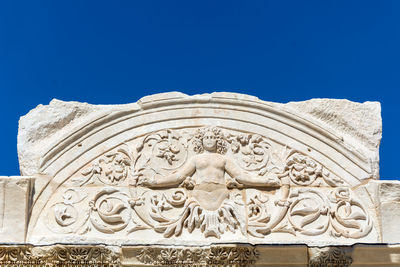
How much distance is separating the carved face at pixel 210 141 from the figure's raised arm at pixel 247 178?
228mm

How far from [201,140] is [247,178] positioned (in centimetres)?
62

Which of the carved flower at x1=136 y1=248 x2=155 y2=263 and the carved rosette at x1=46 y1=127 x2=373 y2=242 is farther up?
the carved rosette at x1=46 y1=127 x2=373 y2=242

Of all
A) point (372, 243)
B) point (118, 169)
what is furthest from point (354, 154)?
point (118, 169)

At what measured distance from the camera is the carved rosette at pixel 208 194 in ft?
22.7

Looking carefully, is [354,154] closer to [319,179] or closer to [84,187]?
[319,179]

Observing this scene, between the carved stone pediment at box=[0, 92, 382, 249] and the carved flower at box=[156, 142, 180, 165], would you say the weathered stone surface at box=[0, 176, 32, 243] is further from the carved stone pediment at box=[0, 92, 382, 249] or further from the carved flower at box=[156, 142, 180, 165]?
the carved flower at box=[156, 142, 180, 165]

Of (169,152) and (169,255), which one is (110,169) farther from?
(169,255)

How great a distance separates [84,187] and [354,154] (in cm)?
274

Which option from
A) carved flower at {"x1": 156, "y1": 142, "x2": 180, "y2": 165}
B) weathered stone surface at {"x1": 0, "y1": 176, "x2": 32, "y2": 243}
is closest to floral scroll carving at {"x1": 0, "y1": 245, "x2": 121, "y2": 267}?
weathered stone surface at {"x1": 0, "y1": 176, "x2": 32, "y2": 243}

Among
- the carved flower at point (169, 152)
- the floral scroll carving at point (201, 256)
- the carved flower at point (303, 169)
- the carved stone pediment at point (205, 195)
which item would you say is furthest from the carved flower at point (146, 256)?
the carved flower at point (303, 169)

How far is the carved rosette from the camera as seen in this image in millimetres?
6930

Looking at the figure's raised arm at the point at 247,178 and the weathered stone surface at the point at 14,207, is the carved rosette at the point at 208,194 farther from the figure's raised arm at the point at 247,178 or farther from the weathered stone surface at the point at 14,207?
the weathered stone surface at the point at 14,207

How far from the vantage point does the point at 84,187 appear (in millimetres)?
7133

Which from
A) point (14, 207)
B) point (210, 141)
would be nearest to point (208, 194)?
point (210, 141)
